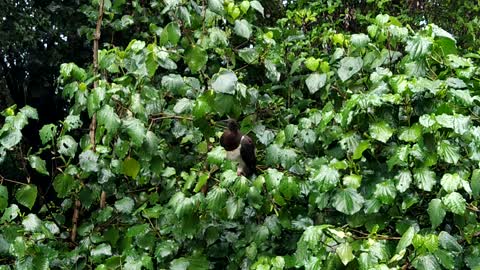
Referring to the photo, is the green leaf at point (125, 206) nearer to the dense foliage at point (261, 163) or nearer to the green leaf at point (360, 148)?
the dense foliage at point (261, 163)

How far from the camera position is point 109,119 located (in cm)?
182

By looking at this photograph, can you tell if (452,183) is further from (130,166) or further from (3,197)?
(3,197)

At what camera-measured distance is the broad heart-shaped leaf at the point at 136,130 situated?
1.82m

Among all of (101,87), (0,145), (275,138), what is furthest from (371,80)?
(0,145)

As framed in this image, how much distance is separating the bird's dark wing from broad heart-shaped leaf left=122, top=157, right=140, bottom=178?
37 centimetres

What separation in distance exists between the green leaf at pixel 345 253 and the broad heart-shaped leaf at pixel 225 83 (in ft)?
1.96

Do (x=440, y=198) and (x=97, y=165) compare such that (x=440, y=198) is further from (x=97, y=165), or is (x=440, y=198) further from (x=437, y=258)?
(x=97, y=165)

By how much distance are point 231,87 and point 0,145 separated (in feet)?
2.69

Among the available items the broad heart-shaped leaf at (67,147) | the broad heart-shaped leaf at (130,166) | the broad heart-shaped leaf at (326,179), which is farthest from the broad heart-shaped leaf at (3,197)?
the broad heart-shaped leaf at (326,179)

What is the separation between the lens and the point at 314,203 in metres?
1.82

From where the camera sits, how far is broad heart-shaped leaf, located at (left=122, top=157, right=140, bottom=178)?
1.97 m

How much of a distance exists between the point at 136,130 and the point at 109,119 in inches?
3.6

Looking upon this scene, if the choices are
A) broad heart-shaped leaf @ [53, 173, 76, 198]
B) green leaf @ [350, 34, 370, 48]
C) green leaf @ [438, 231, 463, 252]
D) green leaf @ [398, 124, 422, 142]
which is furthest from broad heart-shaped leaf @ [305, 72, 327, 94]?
broad heart-shaped leaf @ [53, 173, 76, 198]

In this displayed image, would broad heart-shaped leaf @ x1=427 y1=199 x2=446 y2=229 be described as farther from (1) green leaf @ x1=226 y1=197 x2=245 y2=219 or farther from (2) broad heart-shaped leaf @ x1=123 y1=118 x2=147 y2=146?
(2) broad heart-shaped leaf @ x1=123 y1=118 x2=147 y2=146
